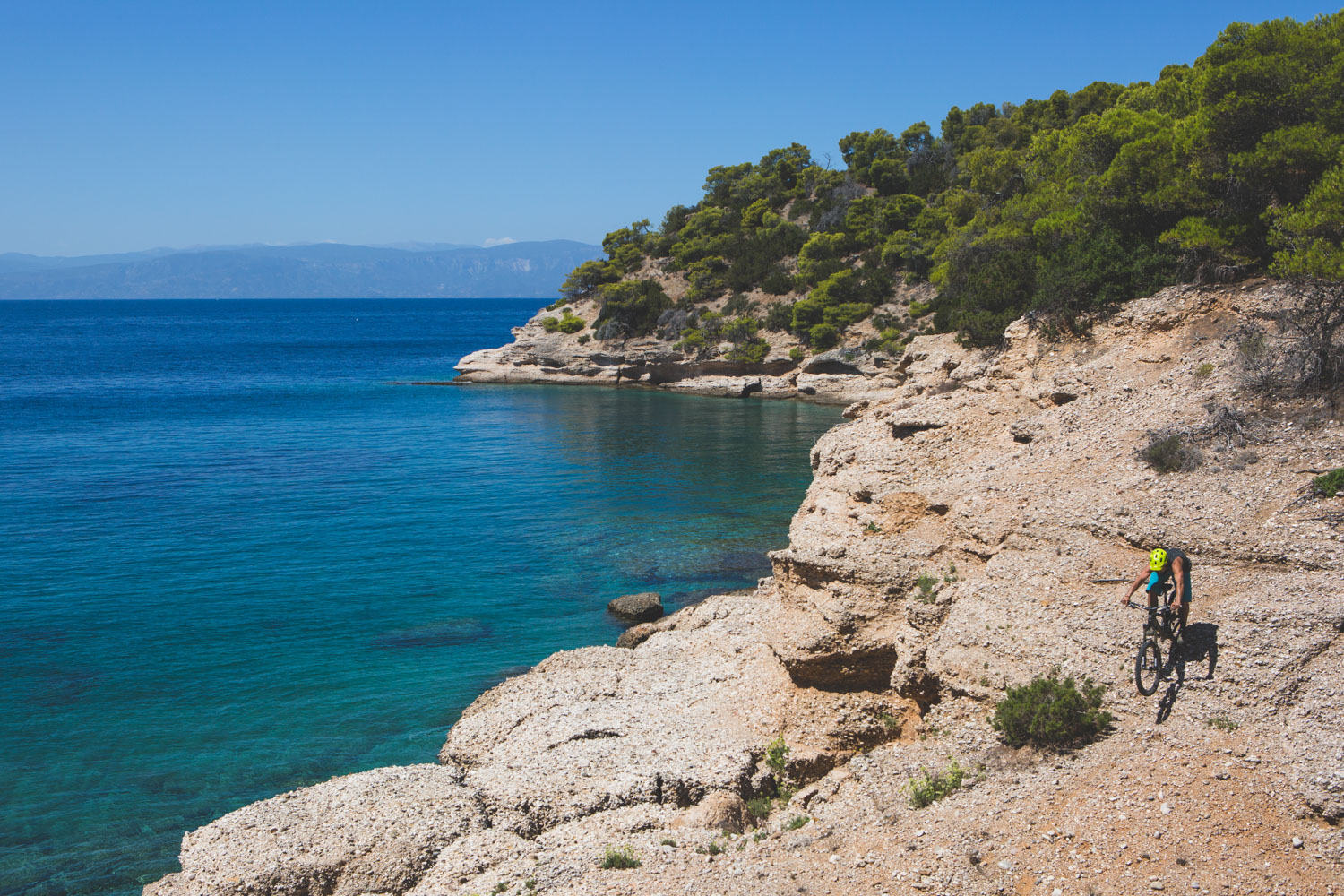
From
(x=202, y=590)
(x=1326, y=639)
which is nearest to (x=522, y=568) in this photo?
(x=202, y=590)

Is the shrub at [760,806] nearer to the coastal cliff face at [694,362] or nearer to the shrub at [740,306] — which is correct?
the coastal cliff face at [694,362]

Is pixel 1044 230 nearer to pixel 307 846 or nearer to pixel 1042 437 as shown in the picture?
pixel 1042 437

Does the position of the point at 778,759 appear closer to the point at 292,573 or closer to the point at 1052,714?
the point at 1052,714

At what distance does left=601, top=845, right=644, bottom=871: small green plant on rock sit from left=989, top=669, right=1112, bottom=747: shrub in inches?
182

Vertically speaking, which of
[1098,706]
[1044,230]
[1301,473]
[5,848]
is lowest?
[5,848]

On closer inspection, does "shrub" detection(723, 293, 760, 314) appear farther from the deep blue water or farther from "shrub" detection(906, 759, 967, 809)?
"shrub" detection(906, 759, 967, 809)

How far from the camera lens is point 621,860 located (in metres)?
9.47

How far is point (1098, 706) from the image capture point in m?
10.0

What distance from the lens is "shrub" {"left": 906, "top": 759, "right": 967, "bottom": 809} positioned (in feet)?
32.2

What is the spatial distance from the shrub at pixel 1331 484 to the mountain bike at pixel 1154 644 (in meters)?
3.22

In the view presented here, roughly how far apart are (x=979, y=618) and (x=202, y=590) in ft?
67.0

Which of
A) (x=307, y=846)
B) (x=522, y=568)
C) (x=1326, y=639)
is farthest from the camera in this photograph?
(x=522, y=568)

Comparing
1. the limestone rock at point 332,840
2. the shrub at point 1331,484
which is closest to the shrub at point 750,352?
the shrub at point 1331,484

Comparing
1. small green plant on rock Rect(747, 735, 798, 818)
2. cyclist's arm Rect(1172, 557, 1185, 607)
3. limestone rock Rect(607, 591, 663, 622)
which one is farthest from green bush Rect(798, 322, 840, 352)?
cyclist's arm Rect(1172, 557, 1185, 607)
